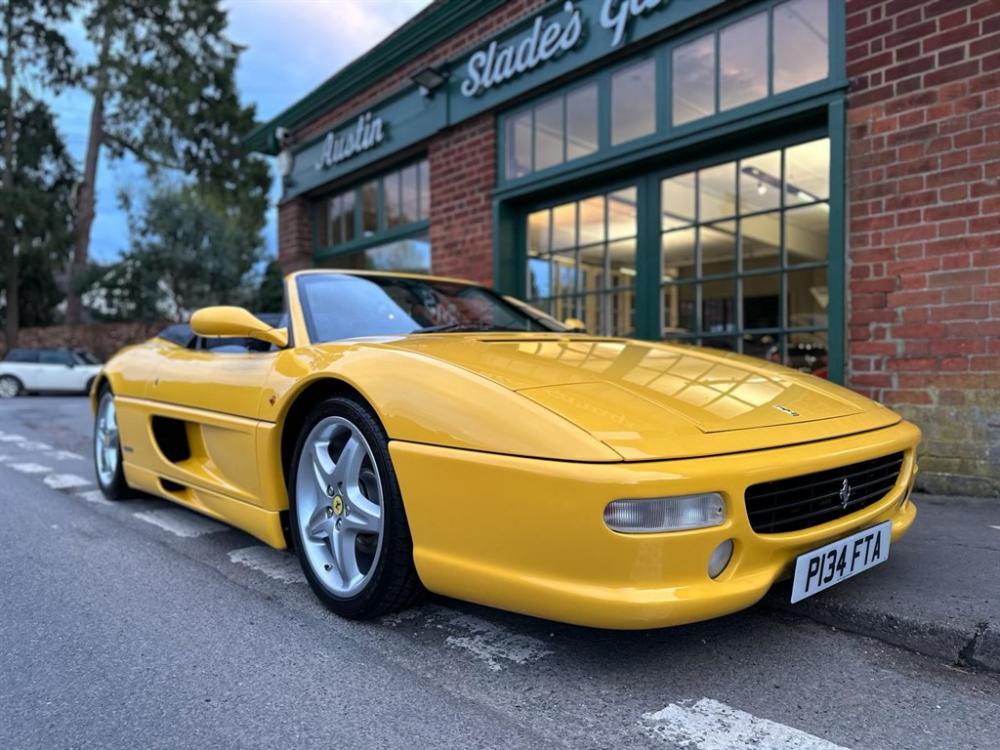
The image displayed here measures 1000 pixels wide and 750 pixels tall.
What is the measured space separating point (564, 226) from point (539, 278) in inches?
22.0

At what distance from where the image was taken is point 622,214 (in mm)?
5852

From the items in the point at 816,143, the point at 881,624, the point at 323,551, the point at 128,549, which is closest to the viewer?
the point at 881,624

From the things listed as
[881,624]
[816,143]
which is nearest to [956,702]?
[881,624]

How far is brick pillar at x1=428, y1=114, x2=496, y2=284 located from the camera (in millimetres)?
6754

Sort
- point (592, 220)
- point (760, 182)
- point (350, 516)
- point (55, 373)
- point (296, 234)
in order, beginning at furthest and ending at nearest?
point (55, 373)
point (296, 234)
point (592, 220)
point (760, 182)
point (350, 516)

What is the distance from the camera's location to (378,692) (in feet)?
6.01

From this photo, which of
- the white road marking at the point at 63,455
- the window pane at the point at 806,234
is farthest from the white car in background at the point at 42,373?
the window pane at the point at 806,234

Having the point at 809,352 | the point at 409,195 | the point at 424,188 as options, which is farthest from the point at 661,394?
the point at 409,195

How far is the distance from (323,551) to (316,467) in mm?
290

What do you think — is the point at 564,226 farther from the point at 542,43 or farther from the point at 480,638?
the point at 480,638

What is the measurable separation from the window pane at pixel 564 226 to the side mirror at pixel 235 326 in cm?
390

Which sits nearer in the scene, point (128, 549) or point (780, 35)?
point (128, 549)

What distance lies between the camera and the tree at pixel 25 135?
861 inches

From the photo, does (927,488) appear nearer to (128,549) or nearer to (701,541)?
(701,541)
